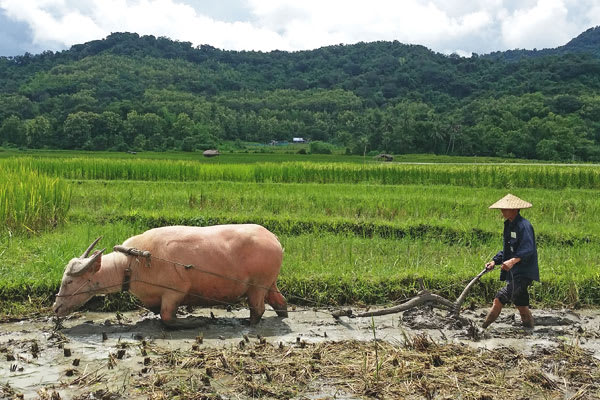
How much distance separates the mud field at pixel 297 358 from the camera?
4117 millimetres

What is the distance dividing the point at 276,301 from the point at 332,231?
4774 mm

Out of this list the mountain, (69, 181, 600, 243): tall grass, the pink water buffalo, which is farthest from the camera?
the mountain

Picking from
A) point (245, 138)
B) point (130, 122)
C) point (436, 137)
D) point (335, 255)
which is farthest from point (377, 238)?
point (245, 138)

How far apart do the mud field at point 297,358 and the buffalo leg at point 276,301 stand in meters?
0.11

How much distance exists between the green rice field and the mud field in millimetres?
812

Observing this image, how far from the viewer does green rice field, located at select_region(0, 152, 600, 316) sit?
6.78 metres

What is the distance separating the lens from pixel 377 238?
31.8 feet

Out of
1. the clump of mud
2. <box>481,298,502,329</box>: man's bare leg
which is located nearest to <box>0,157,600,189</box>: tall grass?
<box>481,298,502,329</box>: man's bare leg

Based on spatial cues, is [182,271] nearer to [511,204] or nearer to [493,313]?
[493,313]

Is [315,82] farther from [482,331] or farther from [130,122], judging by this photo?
[482,331]

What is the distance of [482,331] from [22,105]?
74.8 m

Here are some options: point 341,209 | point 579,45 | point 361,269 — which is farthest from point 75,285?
point 579,45

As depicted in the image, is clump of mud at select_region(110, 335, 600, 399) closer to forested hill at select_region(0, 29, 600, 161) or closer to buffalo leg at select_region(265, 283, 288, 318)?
buffalo leg at select_region(265, 283, 288, 318)

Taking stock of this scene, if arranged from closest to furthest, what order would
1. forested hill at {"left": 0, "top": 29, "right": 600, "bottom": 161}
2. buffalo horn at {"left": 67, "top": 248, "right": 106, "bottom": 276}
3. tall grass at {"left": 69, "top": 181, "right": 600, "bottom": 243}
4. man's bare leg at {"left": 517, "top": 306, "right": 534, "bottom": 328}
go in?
buffalo horn at {"left": 67, "top": 248, "right": 106, "bottom": 276}
man's bare leg at {"left": 517, "top": 306, "right": 534, "bottom": 328}
tall grass at {"left": 69, "top": 181, "right": 600, "bottom": 243}
forested hill at {"left": 0, "top": 29, "right": 600, "bottom": 161}
